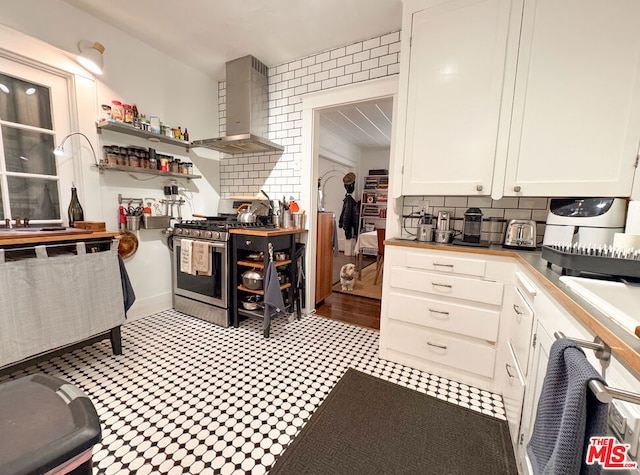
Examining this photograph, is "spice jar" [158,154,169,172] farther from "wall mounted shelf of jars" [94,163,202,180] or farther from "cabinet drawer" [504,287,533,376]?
"cabinet drawer" [504,287,533,376]

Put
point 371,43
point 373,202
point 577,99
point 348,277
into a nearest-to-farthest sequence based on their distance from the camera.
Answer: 1. point 577,99
2. point 371,43
3. point 348,277
4. point 373,202

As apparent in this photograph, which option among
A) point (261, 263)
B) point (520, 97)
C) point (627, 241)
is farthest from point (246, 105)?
point (627, 241)

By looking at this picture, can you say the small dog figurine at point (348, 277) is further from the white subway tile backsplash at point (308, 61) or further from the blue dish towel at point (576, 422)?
the blue dish towel at point (576, 422)

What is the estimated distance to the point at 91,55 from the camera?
2.03 meters

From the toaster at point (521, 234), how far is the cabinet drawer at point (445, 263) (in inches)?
13.4

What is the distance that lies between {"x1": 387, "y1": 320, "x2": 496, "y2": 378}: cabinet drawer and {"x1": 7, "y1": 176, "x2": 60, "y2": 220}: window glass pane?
9.43 feet

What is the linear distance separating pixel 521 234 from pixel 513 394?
989mm

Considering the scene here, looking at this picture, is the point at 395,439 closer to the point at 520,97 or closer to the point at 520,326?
the point at 520,326

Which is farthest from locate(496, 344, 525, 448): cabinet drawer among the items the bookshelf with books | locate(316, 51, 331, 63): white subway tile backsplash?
the bookshelf with books

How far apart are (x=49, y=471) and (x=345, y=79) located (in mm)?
2868

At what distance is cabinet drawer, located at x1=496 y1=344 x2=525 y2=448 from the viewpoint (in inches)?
44.2

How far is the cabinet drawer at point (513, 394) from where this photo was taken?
1124mm

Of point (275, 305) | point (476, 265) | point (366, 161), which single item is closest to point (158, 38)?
point (275, 305)

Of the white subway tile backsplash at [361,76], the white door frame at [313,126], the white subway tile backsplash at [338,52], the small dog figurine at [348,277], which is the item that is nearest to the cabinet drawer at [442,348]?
the white door frame at [313,126]
